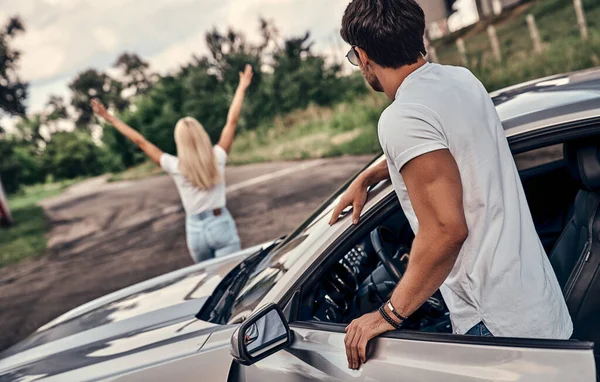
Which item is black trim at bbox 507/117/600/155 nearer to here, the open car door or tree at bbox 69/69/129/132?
the open car door

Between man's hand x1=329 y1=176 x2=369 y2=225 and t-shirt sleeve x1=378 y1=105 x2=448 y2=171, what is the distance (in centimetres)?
42

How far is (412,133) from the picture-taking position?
1.50 metres

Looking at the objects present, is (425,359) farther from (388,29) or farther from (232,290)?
(232,290)

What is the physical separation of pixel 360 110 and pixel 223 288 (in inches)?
638

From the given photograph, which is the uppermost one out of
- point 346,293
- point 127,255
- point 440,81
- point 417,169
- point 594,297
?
point 440,81

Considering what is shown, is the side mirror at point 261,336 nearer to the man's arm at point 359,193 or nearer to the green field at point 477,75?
the man's arm at point 359,193

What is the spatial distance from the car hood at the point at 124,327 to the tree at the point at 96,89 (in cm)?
5542

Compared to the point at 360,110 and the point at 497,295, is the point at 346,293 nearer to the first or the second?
the point at 497,295

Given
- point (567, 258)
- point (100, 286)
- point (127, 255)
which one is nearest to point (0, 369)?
point (567, 258)

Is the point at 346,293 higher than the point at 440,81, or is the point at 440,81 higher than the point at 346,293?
the point at 440,81

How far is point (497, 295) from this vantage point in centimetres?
164

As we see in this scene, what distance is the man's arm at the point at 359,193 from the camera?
6.40 ft

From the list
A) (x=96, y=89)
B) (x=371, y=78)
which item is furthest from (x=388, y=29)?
(x=96, y=89)

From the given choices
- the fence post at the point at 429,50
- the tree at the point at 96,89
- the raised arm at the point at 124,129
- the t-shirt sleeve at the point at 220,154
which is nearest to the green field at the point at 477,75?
the fence post at the point at 429,50
